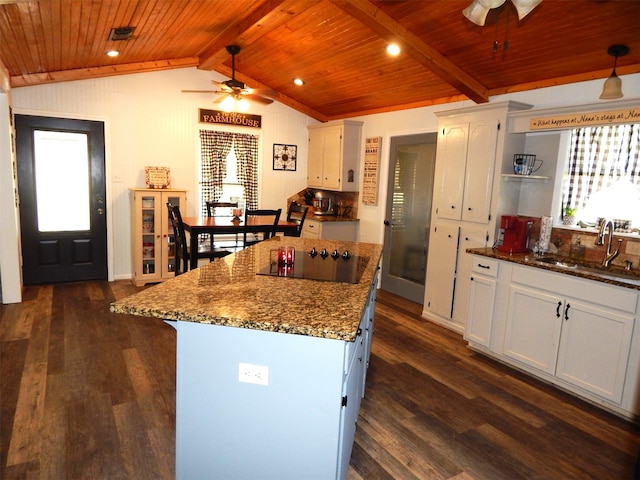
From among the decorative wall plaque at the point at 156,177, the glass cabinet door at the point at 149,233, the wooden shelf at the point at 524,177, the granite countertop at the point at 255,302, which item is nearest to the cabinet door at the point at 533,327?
the wooden shelf at the point at 524,177

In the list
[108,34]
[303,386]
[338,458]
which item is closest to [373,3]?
[108,34]

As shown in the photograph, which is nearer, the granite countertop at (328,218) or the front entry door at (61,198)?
the front entry door at (61,198)

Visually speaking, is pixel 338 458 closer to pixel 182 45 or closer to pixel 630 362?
pixel 630 362

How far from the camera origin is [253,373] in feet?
5.47

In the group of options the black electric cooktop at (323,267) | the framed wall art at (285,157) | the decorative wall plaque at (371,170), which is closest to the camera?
the black electric cooktop at (323,267)

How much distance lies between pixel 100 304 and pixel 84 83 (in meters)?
2.73

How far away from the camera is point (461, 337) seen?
13.8 feet

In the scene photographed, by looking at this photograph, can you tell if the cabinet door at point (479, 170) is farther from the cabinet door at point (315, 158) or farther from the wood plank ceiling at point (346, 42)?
the cabinet door at point (315, 158)

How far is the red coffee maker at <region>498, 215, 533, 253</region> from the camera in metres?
3.70

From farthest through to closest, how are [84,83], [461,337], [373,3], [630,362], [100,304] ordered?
[84,83] → [100,304] → [461,337] → [373,3] → [630,362]

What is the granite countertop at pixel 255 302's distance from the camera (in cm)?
159

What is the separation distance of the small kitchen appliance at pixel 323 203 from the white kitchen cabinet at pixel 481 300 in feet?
9.55

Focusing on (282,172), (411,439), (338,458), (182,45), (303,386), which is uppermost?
(182,45)

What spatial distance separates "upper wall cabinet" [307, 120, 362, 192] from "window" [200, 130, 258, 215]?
1.04m
